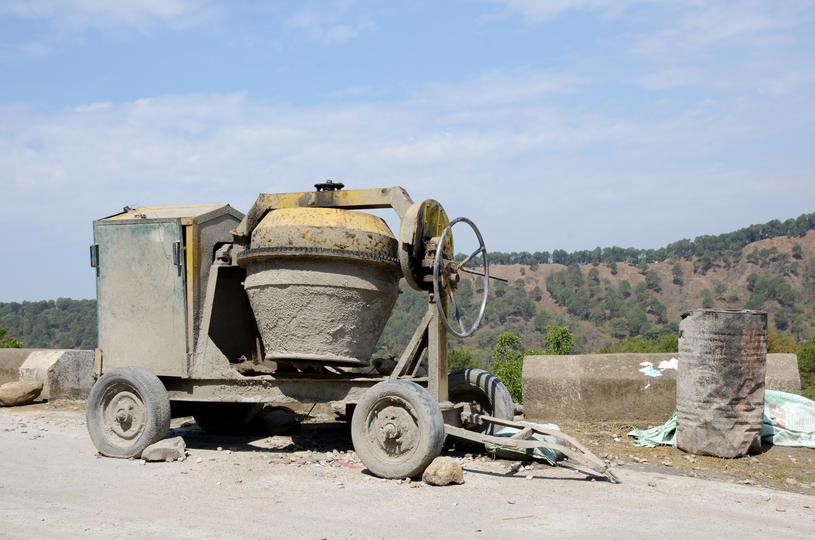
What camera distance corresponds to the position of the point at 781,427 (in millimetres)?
8797

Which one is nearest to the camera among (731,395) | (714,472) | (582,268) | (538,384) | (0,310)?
(714,472)

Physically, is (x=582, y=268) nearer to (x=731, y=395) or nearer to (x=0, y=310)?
(x=0, y=310)

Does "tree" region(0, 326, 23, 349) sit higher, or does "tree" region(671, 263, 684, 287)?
"tree" region(671, 263, 684, 287)

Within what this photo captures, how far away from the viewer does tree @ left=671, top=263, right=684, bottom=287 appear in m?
73.9

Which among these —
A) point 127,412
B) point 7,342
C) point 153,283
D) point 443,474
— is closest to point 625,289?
point 7,342

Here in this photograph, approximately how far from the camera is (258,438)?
9.42 meters

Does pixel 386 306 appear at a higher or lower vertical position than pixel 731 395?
higher

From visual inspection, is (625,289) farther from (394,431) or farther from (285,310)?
(394,431)

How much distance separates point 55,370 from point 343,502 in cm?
894

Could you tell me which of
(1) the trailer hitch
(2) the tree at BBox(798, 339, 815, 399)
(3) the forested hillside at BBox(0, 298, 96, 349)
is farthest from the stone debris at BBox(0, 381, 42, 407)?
(3) the forested hillside at BBox(0, 298, 96, 349)

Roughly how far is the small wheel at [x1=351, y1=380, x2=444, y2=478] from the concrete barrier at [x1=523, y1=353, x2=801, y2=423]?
335 centimetres

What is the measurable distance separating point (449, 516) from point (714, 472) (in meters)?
3.01

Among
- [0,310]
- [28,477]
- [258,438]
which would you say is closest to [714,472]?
[258,438]

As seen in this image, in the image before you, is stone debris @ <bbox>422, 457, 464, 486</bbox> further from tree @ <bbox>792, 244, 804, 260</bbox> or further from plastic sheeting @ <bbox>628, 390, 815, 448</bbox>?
tree @ <bbox>792, 244, 804, 260</bbox>
